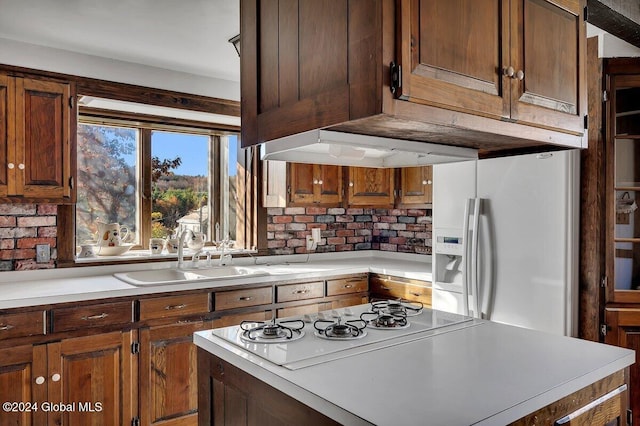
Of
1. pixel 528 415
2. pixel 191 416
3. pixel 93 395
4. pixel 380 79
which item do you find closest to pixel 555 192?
pixel 528 415

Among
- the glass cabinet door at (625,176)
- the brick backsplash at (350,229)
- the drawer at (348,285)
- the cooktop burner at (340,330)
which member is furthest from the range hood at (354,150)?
the brick backsplash at (350,229)

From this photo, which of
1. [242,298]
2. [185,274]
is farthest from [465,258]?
[185,274]

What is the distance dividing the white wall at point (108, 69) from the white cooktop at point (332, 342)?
220 centimetres

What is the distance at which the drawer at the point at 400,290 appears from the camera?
3342 millimetres

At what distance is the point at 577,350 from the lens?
166cm

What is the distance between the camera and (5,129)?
8.72 feet

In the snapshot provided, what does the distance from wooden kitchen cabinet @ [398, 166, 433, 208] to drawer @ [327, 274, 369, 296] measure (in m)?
0.72

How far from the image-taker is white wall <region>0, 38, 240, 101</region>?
9.45ft

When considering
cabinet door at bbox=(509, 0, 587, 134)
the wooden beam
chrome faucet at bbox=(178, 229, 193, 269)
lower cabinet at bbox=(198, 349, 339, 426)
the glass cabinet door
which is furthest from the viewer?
chrome faucet at bbox=(178, 229, 193, 269)

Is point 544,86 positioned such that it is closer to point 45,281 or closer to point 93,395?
point 93,395

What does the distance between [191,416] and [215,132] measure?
217 centimetres

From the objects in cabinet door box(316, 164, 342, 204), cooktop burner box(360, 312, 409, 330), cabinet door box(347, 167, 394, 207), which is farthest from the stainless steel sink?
cooktop burner box(360, 312, 409, 330)

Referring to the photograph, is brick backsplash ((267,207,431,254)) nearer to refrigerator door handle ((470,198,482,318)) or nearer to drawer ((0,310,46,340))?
refrigerator door handle ((470,198,482,318))

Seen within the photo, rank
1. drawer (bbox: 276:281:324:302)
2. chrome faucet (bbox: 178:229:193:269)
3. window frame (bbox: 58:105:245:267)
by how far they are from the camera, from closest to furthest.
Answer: window frame (bbox: 58:105:245:267), drawer (bbox: 276:281:324:302), chrome faucet (bbox: 178:229:193:269)
